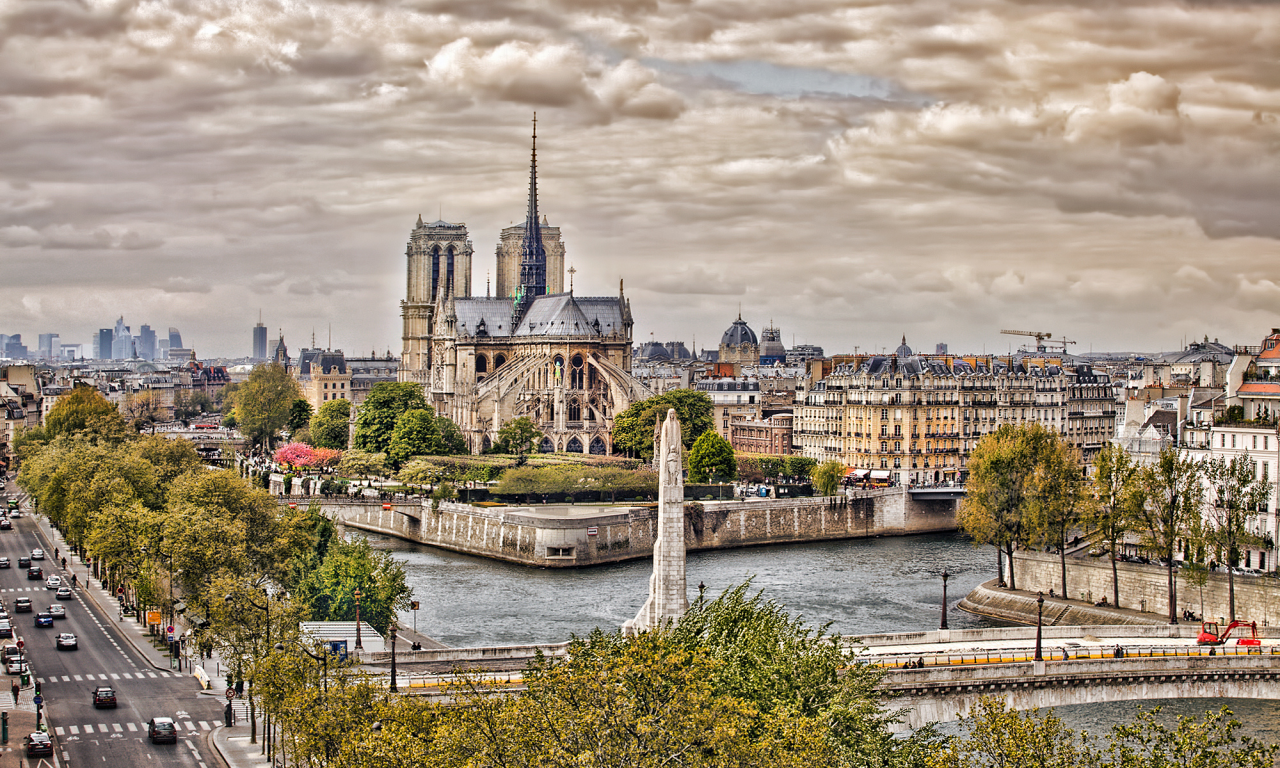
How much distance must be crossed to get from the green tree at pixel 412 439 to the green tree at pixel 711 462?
25996mm

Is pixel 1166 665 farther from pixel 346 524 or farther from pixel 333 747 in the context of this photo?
pixel 346 524

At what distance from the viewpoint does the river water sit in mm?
66500

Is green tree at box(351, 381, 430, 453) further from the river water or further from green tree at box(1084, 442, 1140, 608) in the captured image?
green tree at box(1084, 442, 1140, 608)

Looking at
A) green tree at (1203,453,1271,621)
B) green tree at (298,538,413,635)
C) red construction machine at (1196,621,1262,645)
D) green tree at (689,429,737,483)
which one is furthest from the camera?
green tree at (689,429,737,483)

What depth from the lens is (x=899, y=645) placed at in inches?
2079

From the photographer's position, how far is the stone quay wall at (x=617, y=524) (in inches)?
3718

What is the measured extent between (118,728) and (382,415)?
305ft

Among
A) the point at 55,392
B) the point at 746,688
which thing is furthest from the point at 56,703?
the point at 55,392

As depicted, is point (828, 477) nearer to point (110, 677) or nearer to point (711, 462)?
point (711, 462)

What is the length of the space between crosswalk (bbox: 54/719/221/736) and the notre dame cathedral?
Answer: 3911 inches

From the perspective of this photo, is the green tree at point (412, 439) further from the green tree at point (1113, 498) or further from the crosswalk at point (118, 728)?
the crosswalk at point (118, 728)

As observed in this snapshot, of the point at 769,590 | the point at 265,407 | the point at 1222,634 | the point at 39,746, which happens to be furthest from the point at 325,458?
the point at 39,746

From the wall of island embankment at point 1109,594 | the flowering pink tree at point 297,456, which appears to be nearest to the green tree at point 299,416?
the flowering pink tree at point 297,456

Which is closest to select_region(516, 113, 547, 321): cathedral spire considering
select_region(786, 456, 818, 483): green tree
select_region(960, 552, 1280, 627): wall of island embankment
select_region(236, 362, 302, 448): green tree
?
select_region(236, 362, 302, 448): green tree
